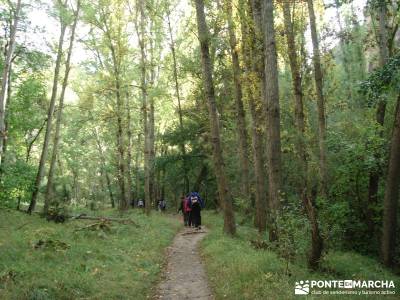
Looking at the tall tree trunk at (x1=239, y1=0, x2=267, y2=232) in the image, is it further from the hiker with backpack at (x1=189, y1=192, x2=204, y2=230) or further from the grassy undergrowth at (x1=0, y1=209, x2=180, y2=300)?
the grassy undergrowth at (x1=0, y1=209, x2=180, y2=300)

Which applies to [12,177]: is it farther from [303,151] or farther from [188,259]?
[303,151]

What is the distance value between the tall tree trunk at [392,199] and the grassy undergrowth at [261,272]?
22.6 inches

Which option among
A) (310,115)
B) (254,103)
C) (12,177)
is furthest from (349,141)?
(12,177)

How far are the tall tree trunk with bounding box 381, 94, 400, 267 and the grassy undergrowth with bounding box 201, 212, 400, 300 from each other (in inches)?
22.6

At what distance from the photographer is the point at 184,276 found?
9938 millimetres

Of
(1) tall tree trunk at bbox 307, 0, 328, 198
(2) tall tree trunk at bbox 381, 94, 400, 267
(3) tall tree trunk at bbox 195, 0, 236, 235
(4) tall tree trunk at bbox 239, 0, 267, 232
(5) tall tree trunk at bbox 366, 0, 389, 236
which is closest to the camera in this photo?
(2) tall tree trunk at bbox 381, 94, 400, 267

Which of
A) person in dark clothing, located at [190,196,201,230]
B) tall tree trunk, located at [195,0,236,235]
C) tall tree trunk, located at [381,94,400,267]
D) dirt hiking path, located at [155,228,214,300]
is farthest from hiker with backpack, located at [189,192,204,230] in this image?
tall tree trunk, located at [381,94,400,267]

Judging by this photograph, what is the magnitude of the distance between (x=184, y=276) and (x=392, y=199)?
6.33 meters

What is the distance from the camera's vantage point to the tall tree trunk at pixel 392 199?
10.4m

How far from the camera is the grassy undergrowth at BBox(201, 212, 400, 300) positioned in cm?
730

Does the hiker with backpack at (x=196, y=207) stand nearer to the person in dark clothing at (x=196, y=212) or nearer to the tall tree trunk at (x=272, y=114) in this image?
the person in dark clothing at (x=196, y=212)

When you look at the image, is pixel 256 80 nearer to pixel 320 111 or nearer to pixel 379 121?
pixel 320 111

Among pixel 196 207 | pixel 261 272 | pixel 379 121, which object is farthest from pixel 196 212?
pixel 261 272

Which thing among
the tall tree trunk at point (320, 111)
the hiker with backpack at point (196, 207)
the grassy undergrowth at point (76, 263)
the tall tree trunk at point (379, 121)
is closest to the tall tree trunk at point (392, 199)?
the tall tree trunk at point (379, 121)
